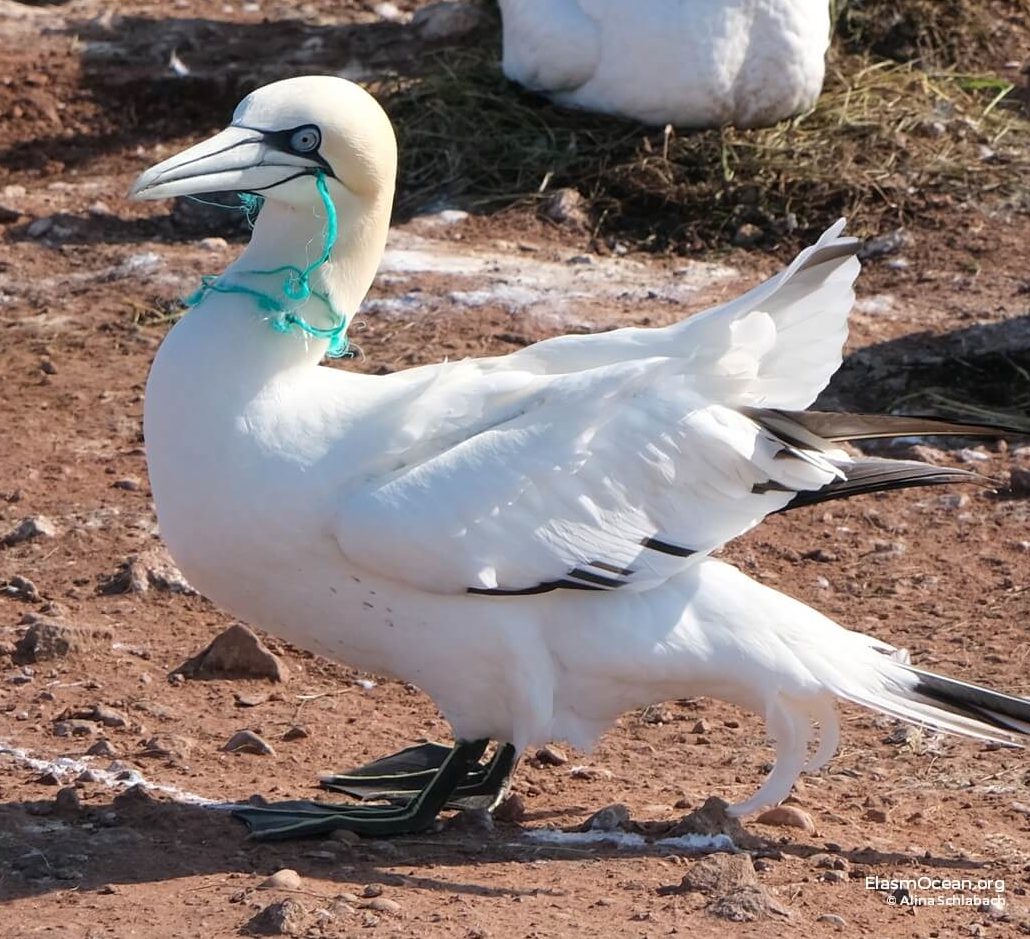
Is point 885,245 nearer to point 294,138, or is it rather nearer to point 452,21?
point 452,21

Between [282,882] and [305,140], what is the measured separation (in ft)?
5.34

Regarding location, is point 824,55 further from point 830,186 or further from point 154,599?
point 154,599

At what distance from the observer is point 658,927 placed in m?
3.77

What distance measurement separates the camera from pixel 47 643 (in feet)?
16.9

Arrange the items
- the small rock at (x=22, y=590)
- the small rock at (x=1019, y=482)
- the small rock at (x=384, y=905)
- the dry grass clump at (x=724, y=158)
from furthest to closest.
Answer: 1. the dry grass clump at (x=724, y=158)
2. the small rock at (x=1019, y=482)
3. the small rock at (x=22, y=590)
4. the small rock at (x=384, y=905)

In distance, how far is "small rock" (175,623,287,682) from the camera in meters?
5.22

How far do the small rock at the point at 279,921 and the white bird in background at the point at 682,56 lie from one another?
5.86 metres

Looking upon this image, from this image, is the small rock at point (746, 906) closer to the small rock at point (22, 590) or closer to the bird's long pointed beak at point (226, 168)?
the bird's long pointed beak at point (226, 168)

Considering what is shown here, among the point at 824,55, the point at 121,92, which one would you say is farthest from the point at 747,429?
the point at 121,92

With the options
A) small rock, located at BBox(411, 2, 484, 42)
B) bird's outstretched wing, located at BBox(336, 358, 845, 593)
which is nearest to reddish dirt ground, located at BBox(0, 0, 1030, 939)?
bird's outstretched wing, located at BBox(336, 358, 845, 593)

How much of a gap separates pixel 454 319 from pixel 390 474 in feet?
11.4

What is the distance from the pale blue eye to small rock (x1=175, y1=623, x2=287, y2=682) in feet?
5.04

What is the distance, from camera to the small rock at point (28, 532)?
5910 millimetres

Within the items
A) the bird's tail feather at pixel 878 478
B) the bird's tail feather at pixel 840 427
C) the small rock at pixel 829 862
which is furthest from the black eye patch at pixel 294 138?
the small rock at pixel 829 862
